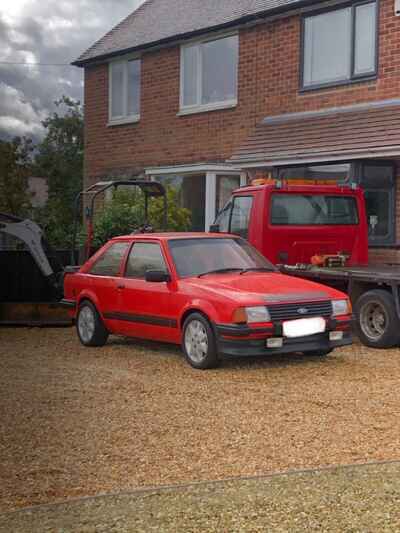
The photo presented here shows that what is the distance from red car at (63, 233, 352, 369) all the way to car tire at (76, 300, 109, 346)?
0.04ft

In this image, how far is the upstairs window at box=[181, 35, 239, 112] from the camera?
19359 mm

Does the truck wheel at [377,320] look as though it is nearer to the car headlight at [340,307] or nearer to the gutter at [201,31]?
the car headlight at [340,307]

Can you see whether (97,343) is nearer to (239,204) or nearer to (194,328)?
(194,328)

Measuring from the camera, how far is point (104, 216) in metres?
17.4

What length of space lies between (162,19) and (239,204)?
1133 cm

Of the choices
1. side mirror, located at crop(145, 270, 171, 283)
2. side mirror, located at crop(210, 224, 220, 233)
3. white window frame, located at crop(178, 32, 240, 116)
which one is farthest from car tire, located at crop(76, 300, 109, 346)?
white window frame, located at crop(178, 32, 240, 116)

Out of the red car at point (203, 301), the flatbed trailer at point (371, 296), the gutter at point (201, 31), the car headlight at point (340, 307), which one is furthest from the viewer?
the gutter at point (201, 31)

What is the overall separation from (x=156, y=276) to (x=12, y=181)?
22.4m

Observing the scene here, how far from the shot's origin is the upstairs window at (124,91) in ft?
71.7

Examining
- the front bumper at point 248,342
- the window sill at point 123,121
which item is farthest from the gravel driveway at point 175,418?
the window sill at point 123,121

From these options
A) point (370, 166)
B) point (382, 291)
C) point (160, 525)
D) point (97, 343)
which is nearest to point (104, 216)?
point (370, 166)

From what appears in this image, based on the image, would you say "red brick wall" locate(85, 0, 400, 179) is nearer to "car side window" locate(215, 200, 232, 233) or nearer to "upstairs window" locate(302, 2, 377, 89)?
"upstairs window" locate(302, 2, 377, 89)

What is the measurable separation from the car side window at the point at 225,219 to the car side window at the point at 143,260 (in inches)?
→ 82.4

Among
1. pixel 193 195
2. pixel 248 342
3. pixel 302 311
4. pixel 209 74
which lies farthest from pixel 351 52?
pixel 248 342
